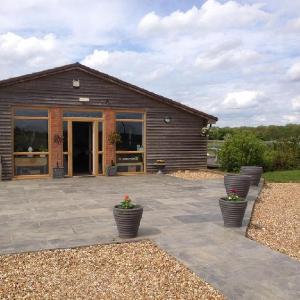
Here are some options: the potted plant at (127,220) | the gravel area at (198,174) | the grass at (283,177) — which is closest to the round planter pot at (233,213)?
the potted plant at (127,220)

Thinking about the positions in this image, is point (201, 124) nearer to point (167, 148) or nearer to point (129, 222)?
point (167, 148)

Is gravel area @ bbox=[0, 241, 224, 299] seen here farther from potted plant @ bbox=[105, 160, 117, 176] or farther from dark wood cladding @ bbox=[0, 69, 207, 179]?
potted plant @ bbox=[105, 160, 117, 176]

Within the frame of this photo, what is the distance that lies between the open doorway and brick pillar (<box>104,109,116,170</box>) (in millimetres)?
619

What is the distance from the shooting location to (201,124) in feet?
62.3

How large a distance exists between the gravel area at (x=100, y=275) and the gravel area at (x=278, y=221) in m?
2.00

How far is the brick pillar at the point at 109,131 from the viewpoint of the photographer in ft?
56.0

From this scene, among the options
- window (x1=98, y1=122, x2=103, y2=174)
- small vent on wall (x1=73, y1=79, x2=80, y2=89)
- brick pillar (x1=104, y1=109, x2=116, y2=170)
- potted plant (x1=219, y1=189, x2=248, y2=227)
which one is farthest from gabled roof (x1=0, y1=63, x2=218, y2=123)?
potted plant (x1=219, y1=189, x2=248, y2=227)

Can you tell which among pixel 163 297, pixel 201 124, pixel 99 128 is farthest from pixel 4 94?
pixel 163 297

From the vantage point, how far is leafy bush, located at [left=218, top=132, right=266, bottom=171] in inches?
718

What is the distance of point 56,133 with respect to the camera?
1617 cm

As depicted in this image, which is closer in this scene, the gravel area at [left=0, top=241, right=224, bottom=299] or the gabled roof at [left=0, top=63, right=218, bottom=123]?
the gravel area at [left=0, top=241, right=224, bottom=299]

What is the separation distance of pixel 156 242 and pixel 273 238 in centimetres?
208

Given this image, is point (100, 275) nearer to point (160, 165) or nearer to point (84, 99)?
point (84, 99)

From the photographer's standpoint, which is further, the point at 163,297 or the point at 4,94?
the point at 4,94
